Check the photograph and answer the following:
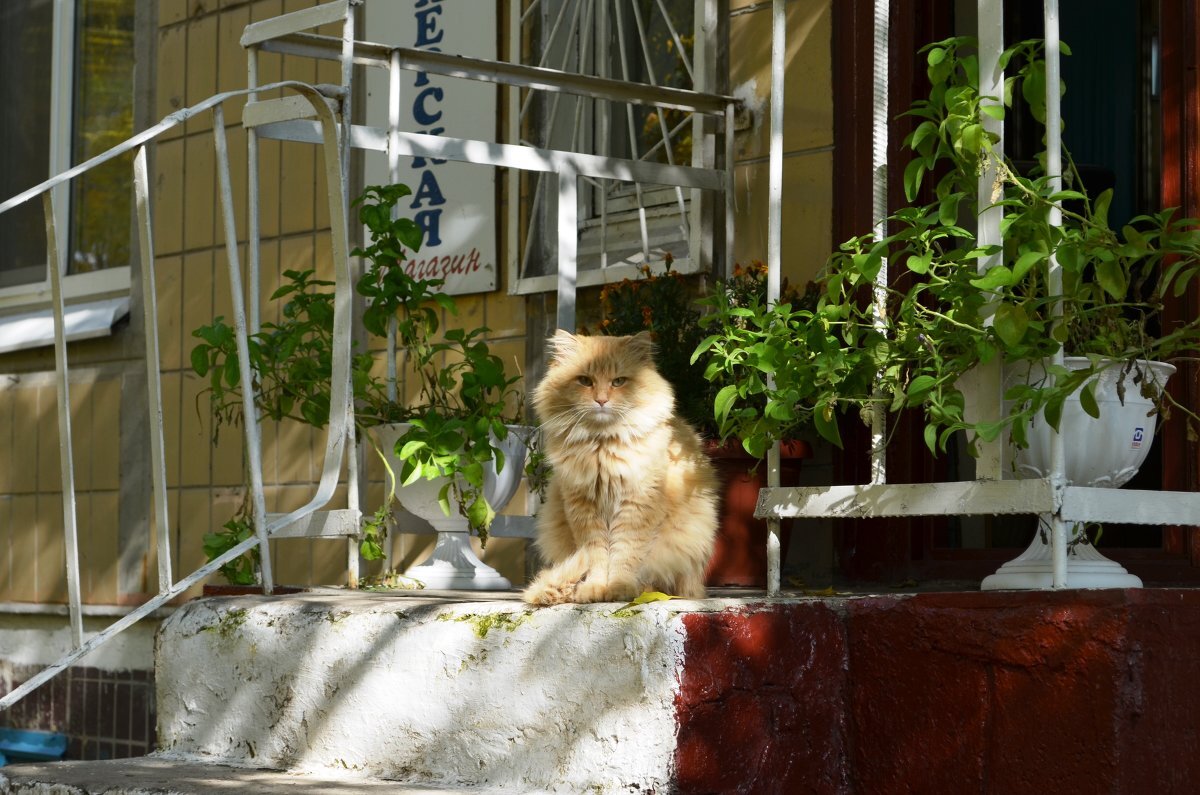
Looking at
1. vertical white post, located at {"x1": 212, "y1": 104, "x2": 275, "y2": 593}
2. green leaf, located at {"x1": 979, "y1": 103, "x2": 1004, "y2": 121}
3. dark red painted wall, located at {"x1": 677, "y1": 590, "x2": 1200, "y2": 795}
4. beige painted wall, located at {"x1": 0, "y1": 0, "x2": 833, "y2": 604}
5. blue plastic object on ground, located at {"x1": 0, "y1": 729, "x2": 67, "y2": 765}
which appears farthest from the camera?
blue plastic object on ground, located at {"x1": 0, "y1": 729, "x2": 67, "y2": 765}

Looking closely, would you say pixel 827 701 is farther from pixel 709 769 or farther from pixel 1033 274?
pixel 1033 274

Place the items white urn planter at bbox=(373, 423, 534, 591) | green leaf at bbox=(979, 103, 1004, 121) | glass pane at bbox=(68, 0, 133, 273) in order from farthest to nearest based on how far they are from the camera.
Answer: glass pane at bbox=(68, 0, 133, 273) → white urn planter at bbox=(373, 423, 534, 591) → green leaf at bbox=(979, 103, 1004, 121)

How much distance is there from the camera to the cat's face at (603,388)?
318 centimetres

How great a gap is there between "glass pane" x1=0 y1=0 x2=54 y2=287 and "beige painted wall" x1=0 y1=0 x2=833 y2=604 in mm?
682

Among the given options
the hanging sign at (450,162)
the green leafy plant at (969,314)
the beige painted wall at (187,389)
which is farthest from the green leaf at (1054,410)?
the hanging sign at (450,162)

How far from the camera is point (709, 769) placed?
2473 mm

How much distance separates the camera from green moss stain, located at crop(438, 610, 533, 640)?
2703 mm

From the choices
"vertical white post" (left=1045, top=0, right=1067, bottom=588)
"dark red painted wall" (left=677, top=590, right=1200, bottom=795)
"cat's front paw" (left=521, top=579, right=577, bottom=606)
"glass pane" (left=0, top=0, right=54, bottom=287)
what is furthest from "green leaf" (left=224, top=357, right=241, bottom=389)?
"glass pane" (left=0, top=0, right=54, bottom=287)

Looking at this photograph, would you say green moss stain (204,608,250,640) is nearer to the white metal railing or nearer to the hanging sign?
the white metal railing

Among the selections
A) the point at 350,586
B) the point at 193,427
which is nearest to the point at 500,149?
the point at 350,586

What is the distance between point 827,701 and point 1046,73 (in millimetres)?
1238

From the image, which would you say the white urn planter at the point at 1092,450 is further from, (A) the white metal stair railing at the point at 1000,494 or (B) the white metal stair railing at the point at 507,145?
(B) the white metal stair railing at the point at 507,145

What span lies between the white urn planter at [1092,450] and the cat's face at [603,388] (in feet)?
2.70

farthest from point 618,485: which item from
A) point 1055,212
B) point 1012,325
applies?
point 1055,212
